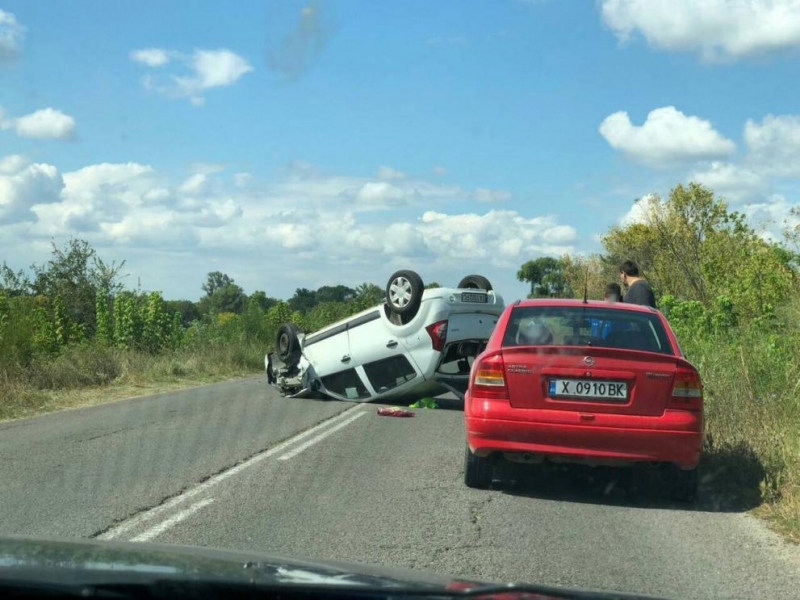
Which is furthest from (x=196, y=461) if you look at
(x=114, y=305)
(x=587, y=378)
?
(x=114, y=305)

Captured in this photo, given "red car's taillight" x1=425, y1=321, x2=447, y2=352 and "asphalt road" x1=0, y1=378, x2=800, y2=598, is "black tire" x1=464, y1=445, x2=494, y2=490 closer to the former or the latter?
"asphalt road" x1=0, y1=378, x2=800, y2=598

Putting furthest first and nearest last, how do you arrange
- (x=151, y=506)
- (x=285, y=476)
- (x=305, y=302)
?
(x=305, y=302) → (x=285, y=476) → (x=151, y=506)

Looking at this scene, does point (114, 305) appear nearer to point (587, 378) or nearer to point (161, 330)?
point (161, 330)

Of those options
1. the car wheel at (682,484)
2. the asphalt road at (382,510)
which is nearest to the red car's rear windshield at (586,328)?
the car wheel at (682,484)

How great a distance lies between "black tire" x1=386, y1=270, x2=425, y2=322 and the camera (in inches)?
560

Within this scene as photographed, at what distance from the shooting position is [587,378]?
7.39 m

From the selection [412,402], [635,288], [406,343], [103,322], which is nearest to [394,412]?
[406,343]

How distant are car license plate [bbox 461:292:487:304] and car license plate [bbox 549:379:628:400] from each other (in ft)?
23.3

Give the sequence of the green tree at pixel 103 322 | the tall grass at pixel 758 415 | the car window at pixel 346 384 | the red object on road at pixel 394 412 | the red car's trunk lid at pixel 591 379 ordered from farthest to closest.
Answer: the green tree at pixel 103 322
the car window at pixel 346 384
the red object on road at pixel 394 412
the tall grass at pixel 758 415
the red car's trunk lid at pixel 591 379

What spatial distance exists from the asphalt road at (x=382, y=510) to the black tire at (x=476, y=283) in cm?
526

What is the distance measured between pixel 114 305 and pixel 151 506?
1737 centimetres

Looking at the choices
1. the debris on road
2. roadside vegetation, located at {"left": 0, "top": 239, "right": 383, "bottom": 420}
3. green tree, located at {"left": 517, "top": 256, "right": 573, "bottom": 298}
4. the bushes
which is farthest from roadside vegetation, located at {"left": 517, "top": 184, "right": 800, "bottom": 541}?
green tree, located at {"left": 517, "top": 256, "right": 573, "bottom": 298}

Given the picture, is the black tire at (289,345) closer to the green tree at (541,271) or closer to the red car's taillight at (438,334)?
the red car's taillight at (438,334)

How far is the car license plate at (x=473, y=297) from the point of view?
1452 cm
